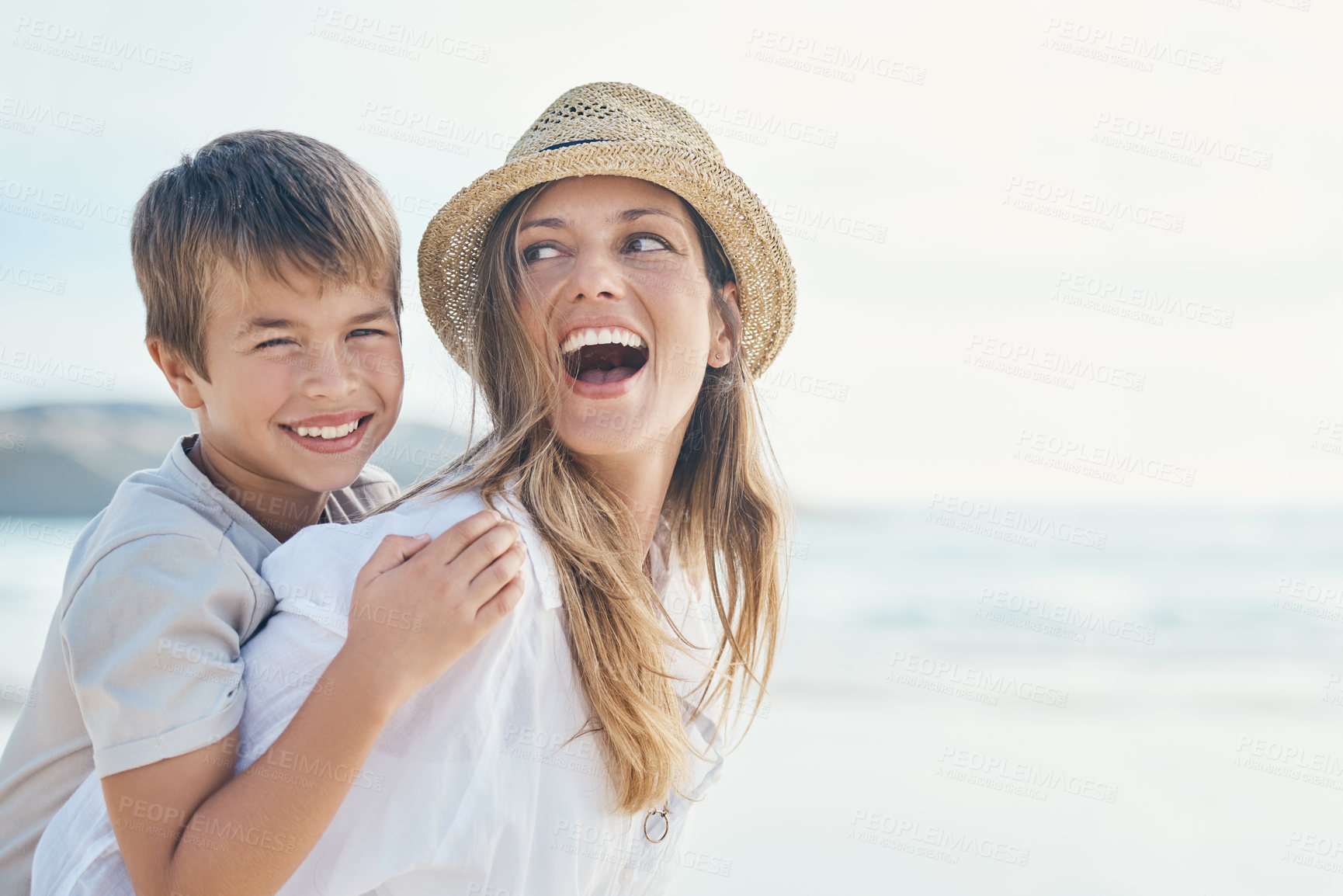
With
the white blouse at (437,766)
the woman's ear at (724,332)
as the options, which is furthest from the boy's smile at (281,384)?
the woman's ear at (724,332)

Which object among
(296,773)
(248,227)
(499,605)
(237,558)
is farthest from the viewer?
(248,227)

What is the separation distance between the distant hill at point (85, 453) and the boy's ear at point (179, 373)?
1287 centimetres

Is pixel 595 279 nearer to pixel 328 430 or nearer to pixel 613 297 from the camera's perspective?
pixel 613 297

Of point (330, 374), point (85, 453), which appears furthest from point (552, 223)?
point (85, 453)

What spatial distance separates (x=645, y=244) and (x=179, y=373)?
111cm

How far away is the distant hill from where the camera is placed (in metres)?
15.3

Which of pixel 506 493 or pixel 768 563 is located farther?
pixel 768 563

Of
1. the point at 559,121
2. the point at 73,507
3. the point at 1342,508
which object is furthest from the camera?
the point at 1342,508

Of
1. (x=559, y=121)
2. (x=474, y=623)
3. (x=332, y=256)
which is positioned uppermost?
(x=559, y=121)

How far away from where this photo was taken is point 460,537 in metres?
1.82

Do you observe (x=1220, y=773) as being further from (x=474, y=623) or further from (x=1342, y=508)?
(x=1342, y=508)

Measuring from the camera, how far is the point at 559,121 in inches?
95.7

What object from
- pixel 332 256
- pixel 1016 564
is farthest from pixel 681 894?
pixel 1016 564

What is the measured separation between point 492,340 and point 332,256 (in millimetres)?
423
